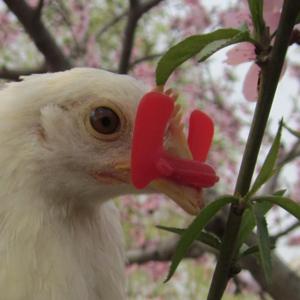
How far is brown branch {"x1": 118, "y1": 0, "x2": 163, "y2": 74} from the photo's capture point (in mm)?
1801

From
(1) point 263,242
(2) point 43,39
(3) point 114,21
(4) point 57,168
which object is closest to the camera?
(1) point 263,242

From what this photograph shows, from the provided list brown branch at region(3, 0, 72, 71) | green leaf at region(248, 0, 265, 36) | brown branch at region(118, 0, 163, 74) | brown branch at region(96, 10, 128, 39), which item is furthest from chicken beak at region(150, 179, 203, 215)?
brown branch at region(96, 10, 128, 39)

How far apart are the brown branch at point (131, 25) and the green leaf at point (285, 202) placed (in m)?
1.36

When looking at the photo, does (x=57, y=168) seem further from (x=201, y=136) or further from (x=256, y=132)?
(x=256, y=132)

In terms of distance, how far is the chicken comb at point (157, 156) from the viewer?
608 millimetres

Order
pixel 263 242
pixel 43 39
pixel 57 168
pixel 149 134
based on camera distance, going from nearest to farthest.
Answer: pixel 263 242 < pixel 149 134 < pixel 57 168 < pixel 43 39

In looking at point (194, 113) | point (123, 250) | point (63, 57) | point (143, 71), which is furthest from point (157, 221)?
point (194, 113)

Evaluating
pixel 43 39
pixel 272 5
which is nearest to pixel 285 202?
pixel 272 5

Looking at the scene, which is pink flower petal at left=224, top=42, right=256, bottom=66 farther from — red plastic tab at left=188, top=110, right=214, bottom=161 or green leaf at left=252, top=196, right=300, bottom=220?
green leaf at left=252, top=196, right=300, bottom=220

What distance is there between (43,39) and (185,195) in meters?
1.17

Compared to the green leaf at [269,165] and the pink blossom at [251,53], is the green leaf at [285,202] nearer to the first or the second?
the green leaf at [269,165]

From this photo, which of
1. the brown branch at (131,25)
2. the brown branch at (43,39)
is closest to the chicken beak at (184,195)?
the brown branch at (43,39)

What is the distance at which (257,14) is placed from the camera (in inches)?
20.8

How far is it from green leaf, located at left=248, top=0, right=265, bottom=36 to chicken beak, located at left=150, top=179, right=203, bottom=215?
0.20 m
